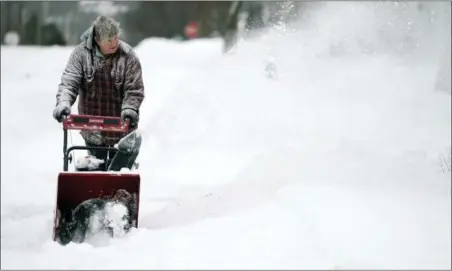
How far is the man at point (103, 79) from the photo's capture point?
430 cm

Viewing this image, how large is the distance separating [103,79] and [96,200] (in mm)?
1088

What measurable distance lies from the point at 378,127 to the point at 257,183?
3158 mm

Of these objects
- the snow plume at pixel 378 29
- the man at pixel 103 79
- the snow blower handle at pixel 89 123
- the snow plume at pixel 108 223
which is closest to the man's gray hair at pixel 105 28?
the man at pixel 103 79

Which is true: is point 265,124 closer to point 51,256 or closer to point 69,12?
point 51,256

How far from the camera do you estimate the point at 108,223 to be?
3994 millimetres

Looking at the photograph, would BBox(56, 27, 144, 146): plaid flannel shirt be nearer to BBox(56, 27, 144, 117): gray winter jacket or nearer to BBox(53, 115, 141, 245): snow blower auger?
BBox(56, 27, 144, 117): gray winter jacket

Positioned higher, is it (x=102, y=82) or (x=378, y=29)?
(x=378, y=29)

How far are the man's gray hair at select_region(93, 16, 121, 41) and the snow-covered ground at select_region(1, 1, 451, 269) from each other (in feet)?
5.19

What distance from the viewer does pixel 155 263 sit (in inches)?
137

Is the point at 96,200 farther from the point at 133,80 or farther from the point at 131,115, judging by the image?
the point at 133,80

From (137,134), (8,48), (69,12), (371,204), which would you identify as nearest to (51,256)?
(137,134)

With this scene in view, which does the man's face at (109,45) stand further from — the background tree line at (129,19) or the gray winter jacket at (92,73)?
the background tree line at (129,19)

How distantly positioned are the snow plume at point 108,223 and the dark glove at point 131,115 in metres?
0.68

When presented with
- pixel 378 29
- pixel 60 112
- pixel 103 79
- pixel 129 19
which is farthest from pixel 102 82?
pixel 129 19
